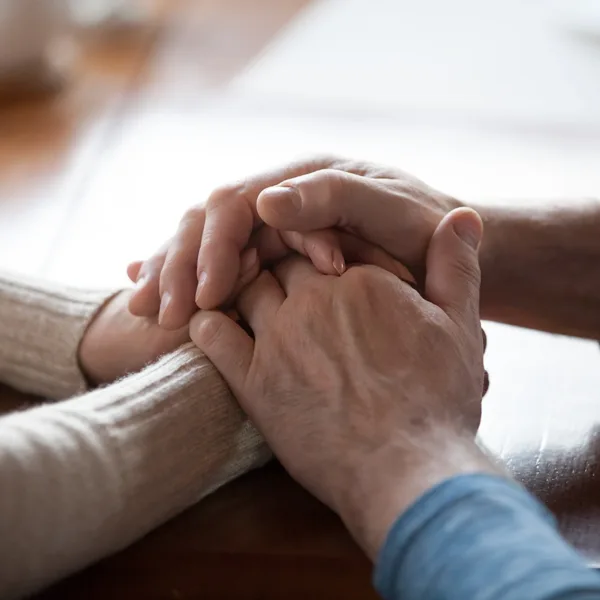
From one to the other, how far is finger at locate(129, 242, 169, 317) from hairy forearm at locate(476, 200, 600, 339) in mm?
297

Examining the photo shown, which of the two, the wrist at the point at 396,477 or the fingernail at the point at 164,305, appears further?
the fingernail at the point at 164,305

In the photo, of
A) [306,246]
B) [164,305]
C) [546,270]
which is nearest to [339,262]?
[306,246]

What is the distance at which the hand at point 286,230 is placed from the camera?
0.66m

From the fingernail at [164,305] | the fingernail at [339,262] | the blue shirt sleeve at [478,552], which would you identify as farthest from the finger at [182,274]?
the blue shirt sleeve at [478,552]

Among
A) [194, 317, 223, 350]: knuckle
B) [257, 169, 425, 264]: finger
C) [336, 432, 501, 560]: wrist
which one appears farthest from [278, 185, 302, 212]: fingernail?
[336, 432, 501, 560]: wrist

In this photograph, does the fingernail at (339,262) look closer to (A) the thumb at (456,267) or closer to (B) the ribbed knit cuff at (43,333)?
(A) the thumb at (456,267)

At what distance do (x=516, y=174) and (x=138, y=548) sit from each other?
3.03 feet

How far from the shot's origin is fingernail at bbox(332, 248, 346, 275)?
0.66 metres

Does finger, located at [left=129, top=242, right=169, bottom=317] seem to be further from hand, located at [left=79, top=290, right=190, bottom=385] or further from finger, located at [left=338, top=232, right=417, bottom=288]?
finger, located at [left=338, top=232, right=417, bottom=288]

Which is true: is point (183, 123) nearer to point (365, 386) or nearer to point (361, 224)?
point (361, 224)

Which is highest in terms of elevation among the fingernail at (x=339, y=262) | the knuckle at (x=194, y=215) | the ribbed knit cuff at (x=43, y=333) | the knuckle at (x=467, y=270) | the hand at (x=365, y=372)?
the knuckle at (x=194, y=215)

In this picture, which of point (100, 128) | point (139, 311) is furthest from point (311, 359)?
point (100, 128)

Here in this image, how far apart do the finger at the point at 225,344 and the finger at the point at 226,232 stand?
0.02 metres

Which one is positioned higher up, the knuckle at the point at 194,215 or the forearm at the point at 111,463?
the knuckle at the point at 194,215
